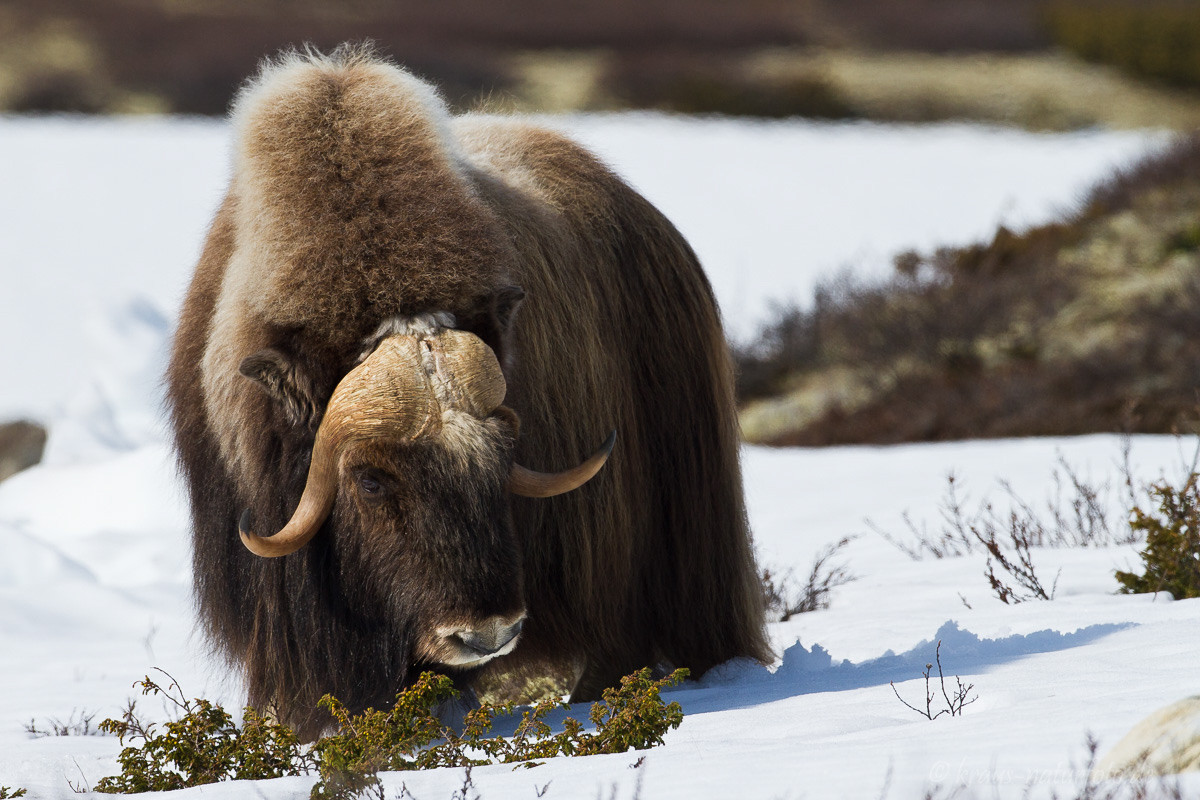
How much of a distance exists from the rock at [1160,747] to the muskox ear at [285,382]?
5.81 feet

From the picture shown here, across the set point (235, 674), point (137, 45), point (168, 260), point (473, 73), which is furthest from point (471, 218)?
point (137, 45)

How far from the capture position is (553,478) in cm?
301

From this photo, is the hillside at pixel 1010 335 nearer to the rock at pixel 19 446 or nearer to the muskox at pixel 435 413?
the rock at pixel 19 446

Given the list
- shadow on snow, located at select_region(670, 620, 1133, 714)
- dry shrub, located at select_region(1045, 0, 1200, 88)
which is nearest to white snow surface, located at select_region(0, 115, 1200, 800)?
shadow on snow, located at select_region(670, 620, 1133, 714)

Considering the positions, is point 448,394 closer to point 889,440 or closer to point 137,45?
point 889,440

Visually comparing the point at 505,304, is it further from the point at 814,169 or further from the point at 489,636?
the point at 814,169

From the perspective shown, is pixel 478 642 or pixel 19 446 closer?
pixel 478 642

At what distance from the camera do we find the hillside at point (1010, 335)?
1008 cm

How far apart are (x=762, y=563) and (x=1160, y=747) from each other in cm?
409

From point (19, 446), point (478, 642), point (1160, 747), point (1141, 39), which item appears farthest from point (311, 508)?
point (1141, 39)

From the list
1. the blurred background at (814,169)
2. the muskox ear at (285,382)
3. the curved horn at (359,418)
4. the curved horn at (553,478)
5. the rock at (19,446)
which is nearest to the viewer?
the curved horn at (359,418)

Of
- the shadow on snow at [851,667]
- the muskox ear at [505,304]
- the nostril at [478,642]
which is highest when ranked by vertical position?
the muskox ear at [505,304]

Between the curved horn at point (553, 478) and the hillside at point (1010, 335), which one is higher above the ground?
the hillside at point (1010, 335)

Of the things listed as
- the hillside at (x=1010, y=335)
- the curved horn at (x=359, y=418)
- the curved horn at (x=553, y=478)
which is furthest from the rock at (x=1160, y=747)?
the hillside at (x=1010, y=335)
